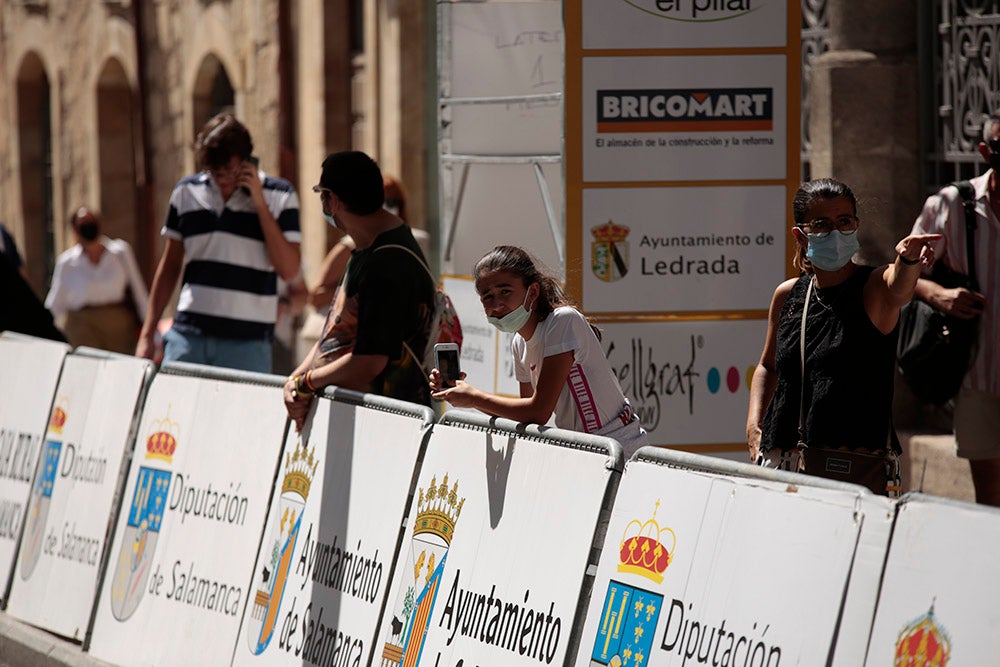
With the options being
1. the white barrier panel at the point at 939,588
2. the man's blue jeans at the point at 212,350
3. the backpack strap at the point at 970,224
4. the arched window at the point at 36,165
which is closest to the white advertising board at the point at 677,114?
the backpack strap at the point at 970,224

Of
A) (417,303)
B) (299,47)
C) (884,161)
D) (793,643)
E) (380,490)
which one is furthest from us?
(299,47)

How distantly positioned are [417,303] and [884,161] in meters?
4.16

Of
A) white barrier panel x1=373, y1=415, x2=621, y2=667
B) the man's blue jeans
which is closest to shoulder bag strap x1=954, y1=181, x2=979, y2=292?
white barrier panel x1=373, y1=415, x2=621, y2=667

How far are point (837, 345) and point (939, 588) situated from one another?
152 cm

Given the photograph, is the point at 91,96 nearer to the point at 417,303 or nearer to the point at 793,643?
the point at 417,303

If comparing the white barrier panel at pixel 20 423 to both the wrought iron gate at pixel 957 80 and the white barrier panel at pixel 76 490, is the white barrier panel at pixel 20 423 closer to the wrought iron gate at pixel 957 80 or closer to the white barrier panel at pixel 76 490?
the white barrier panel at pixel 76 490

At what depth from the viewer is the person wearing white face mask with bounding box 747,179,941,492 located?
489cm

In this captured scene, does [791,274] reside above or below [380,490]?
above

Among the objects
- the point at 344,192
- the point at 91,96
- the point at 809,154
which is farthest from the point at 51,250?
the point at 344,192

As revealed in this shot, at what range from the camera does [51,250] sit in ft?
80.5

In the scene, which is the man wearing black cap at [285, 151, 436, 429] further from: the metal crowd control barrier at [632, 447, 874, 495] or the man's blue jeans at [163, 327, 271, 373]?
the metal crowd control barrier at [632, 447, 874, 495]

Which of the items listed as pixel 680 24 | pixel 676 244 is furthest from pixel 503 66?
pixel 676 244

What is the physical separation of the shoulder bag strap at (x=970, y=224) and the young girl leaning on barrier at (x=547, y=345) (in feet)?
5.59

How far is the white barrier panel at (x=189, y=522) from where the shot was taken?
6.28 m
